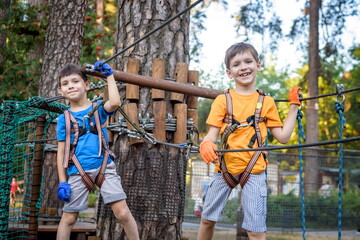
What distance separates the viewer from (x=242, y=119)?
2.82 m

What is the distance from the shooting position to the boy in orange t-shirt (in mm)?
2730

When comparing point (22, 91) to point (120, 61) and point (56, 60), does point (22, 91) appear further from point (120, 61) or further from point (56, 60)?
point (120, 61)

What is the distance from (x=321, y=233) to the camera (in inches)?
435

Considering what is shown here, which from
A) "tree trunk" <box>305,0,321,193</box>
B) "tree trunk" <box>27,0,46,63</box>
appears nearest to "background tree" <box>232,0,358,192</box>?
"tree trunk" <box>305,0,321,193</box>

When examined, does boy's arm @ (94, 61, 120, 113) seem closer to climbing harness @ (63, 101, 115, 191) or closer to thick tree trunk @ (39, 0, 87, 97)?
climbing harness @ (63, 101, 115, 191)

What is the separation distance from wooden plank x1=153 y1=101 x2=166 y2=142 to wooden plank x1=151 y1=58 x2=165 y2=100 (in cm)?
6

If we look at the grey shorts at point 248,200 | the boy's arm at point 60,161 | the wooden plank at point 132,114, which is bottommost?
the grey shorts at point 248,200

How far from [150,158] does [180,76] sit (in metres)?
0.71

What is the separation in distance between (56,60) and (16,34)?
10.6 ft

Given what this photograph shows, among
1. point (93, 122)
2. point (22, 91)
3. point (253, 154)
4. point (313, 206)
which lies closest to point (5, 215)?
point (93, 122)

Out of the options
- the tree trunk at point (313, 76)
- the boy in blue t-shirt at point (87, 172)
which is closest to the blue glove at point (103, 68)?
the boy in blue t-shirt at point (87, 172)

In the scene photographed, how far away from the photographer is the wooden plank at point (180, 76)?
366 centimetres

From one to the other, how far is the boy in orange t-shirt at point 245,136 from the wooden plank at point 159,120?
747 mm

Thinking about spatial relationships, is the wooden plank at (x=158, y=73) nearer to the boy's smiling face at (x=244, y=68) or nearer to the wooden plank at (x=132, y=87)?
the wooden plank at (x=132, y=87)
